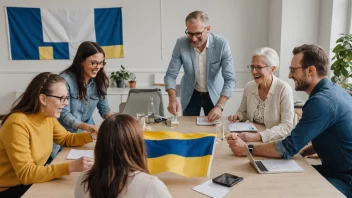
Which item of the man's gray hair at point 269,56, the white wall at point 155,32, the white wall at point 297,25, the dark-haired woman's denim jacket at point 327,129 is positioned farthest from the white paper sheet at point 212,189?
the white wall at point 155,32

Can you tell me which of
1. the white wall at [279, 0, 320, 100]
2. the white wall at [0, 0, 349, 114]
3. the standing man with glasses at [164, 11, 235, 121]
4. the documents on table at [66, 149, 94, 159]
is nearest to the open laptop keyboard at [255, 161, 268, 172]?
the documents on table at [66, 149, 94, 159]

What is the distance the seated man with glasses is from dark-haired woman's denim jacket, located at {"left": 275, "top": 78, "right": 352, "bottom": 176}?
35cm

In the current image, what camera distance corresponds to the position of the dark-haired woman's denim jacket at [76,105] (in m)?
2.37

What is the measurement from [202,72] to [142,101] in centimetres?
69

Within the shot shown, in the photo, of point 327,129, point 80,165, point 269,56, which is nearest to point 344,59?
point 269,56

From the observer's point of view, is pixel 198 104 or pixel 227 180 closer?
pixel 227 180

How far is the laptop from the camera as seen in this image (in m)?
1.69

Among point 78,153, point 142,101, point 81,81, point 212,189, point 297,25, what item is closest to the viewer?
point 212,189

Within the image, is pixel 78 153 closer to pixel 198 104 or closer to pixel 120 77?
pixel 198 104

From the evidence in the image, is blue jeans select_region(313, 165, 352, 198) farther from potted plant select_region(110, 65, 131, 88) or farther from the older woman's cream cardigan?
potted plant select_region(110, 65, 131, 88)

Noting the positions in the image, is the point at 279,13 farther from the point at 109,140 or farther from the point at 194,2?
the point at 109,140

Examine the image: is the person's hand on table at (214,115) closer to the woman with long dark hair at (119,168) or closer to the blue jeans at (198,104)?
the blue jeans at (198,104)

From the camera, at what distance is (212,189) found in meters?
1.49

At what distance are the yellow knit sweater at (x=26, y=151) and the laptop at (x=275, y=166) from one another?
943mm
